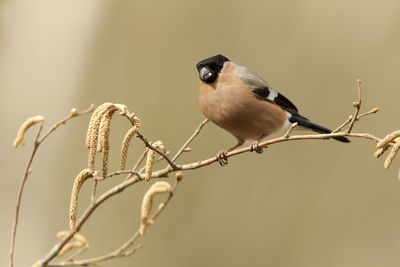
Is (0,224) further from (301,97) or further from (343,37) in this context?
(343,37)

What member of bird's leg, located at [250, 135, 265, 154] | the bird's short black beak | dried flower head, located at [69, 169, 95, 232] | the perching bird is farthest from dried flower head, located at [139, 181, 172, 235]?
the bird's short black beak

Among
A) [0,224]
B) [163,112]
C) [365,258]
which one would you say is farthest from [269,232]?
[0,224]

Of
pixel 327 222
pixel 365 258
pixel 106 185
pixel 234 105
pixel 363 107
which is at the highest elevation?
pixel 234 105

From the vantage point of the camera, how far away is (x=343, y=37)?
636cm

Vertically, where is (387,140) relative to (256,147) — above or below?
above

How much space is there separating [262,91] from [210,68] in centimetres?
45

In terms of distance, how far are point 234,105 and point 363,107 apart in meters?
3.04

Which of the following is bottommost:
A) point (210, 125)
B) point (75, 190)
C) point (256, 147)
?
point (210, 125)

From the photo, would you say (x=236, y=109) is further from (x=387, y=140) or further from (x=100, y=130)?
(x=100, y=130)

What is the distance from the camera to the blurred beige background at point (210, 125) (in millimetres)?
5309

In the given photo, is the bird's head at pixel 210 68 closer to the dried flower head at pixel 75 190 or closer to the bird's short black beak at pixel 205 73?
the bird's short black beak at pixel 205 73

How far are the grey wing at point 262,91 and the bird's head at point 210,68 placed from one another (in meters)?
0.24

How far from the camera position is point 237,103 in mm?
2869

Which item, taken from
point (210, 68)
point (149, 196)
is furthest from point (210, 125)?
point (149, 196)
